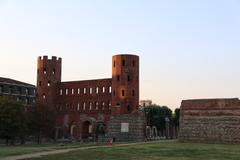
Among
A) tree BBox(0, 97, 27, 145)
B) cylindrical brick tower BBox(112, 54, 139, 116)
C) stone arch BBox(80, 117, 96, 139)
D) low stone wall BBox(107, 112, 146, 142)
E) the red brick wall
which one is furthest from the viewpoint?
the red brick wall

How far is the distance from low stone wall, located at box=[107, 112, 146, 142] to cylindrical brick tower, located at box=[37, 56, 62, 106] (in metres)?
25.1

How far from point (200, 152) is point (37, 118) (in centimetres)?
4194

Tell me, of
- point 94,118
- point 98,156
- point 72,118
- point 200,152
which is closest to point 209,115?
point 200,152

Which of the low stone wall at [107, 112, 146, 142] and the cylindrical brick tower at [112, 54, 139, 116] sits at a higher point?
the cylindrical brick tower at [112, 54, 139, 116]

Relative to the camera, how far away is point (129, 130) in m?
69.6

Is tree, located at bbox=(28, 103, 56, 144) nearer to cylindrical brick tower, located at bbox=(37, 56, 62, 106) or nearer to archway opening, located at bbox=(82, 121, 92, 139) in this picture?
archway opening, located at bbox=(82, 121, 92, 139)

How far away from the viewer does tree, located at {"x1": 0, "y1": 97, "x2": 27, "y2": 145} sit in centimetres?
6028

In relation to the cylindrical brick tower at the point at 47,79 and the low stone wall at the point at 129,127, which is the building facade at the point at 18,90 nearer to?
the cylindrical brick tower at the point at 47,79

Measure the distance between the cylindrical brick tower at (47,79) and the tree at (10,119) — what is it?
29.9 m

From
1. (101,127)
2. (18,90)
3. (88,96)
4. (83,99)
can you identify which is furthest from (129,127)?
(18,90)

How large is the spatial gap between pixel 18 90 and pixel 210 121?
57.4 m

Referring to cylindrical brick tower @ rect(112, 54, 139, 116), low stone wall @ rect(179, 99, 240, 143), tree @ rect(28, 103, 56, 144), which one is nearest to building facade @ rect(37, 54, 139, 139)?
cylindrical brick tower @ rect(112, 54, 139, 116)

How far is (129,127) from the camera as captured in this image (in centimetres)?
6969

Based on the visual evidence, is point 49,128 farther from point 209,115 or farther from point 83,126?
point 209,115
